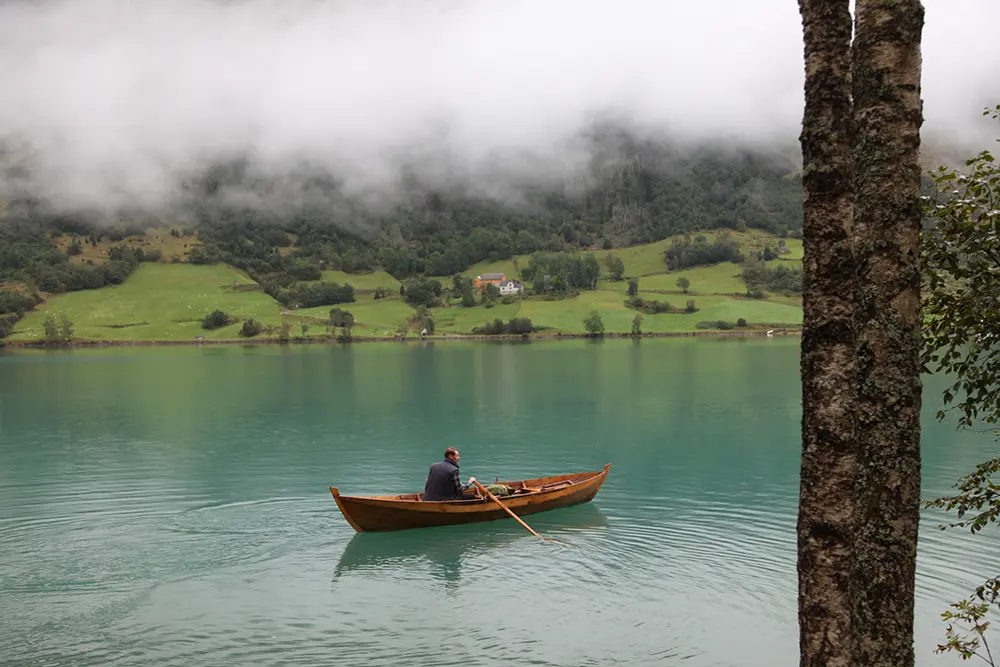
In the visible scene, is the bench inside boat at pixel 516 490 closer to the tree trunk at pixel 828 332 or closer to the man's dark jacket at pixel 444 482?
the man's dark jacket at pixel 444 482

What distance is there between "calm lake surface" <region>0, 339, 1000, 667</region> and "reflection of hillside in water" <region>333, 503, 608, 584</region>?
11cm

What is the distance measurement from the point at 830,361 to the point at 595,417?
55.3m

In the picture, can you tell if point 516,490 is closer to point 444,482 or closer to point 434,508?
point 444,482

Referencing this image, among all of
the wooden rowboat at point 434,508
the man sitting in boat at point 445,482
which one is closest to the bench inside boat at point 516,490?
the wooden rowboat at point 434,508

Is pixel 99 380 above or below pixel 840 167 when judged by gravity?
below

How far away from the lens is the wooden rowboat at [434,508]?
28000mm

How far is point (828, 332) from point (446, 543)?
23110mm

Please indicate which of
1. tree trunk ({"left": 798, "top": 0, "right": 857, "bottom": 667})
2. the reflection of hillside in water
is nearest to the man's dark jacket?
the reflection of hillside in water

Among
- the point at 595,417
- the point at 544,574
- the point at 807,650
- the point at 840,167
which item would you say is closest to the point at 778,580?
the point at 544,574

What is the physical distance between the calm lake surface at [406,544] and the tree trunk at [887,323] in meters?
12.8

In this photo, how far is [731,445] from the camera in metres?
48.5

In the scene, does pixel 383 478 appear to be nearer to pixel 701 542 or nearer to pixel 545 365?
pixel 701 542

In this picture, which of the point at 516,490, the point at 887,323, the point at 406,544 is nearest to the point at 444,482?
the point at 406,544

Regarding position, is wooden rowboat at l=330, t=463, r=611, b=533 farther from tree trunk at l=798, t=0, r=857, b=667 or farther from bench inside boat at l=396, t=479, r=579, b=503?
tree trunk at l=798, t=0, r=857, b=667
